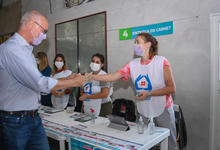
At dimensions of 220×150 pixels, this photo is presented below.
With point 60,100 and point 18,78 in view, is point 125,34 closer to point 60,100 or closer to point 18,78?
point 60,100

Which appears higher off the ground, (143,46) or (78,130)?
(143,46)

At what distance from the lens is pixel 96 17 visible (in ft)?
13.3

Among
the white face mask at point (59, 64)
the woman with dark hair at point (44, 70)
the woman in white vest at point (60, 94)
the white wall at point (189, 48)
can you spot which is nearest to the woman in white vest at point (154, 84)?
the white wall at point (189, 48)

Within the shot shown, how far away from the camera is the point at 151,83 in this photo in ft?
6.85

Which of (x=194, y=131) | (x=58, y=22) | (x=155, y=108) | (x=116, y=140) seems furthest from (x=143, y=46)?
(x=58, y=22)

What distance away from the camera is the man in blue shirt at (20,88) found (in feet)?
4.14

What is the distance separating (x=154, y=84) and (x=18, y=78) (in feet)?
4.64

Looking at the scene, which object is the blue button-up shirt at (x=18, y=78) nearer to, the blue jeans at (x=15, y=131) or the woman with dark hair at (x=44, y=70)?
the blue jeans at (x=15, y=131)

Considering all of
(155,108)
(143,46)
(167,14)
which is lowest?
(155,108)

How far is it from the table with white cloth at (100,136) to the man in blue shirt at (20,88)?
15.1 inches

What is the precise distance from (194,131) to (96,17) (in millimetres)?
2991

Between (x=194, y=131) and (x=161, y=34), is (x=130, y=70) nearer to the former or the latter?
(x=161, y=34)

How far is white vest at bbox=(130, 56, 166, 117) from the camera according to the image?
6.72 feet

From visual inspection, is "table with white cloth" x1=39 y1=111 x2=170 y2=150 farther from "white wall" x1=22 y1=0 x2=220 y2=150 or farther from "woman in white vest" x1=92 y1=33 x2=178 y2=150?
"white wall" x1=22 y1=0 x2=220 y2=150
